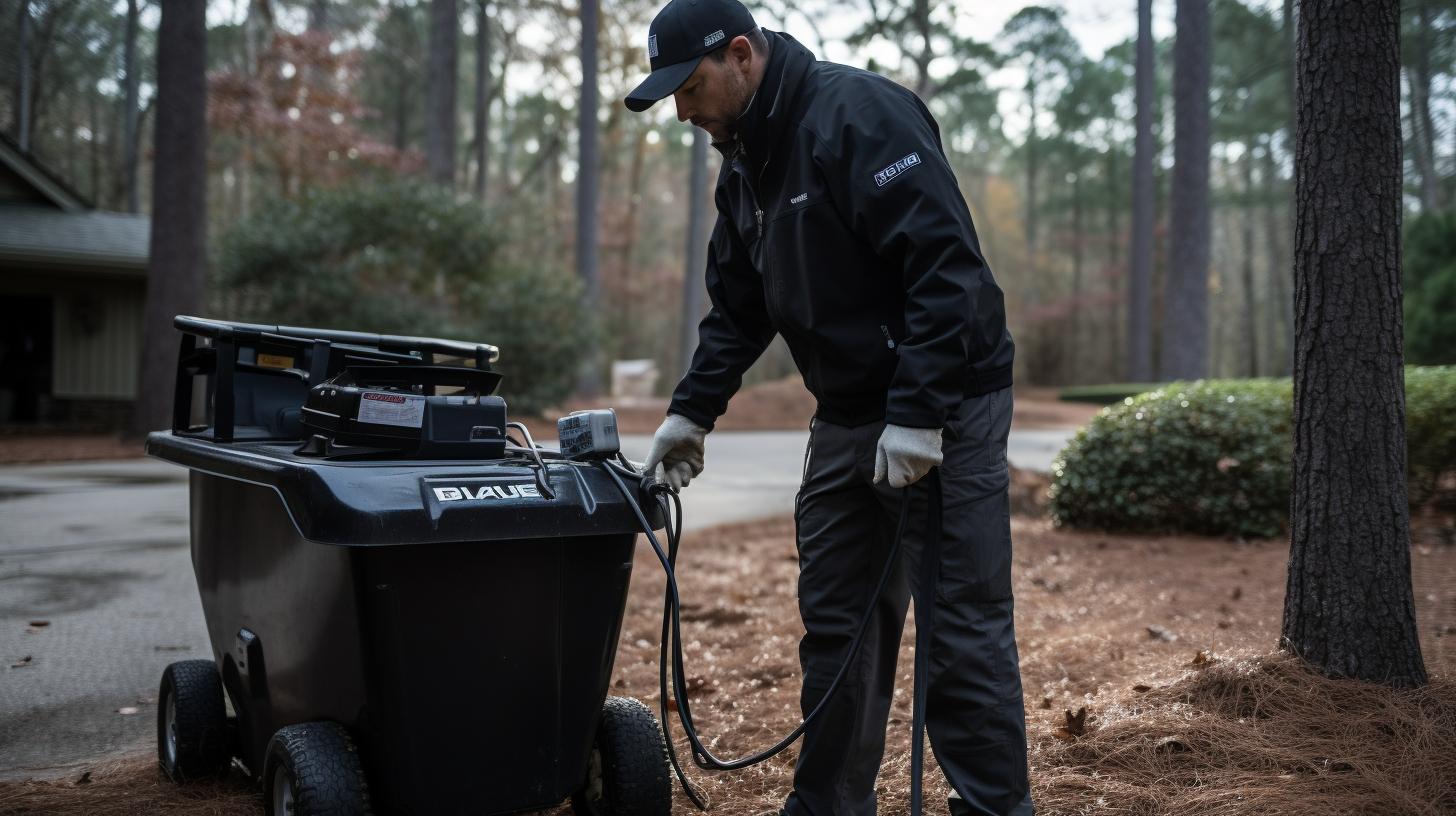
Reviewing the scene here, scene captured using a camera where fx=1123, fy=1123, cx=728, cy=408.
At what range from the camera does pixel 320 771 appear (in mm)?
2285

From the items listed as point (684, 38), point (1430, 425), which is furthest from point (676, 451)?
point (1430, 425)

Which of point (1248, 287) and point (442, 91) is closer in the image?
point (442, 91)

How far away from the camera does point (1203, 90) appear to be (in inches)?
674

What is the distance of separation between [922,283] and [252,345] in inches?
71.5

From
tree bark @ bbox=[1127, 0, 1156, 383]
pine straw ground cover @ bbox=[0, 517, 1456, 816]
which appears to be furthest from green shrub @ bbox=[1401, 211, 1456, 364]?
pine straw ground cover @ bbox=[0, 517, 1456, 816]

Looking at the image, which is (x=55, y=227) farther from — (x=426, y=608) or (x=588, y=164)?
(x=426, y=608)

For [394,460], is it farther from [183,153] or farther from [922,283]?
[183,153]

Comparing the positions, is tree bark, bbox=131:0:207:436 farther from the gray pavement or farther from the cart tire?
the cart tire

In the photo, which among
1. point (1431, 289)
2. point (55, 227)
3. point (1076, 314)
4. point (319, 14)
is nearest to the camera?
point (1431, 289)

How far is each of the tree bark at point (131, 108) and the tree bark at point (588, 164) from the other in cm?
1393

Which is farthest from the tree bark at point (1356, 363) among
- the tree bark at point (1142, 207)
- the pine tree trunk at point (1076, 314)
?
the pine tree trunk at point (1076, 314)

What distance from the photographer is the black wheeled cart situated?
224 cm

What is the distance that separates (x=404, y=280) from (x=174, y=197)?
3609 mm

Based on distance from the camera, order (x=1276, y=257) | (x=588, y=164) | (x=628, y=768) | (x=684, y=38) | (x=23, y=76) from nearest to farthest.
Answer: (x=684, y=38) < (x=628, y=768) < (x=588, y=164) < (x=23, y=76) < (x=1276, y=257)
